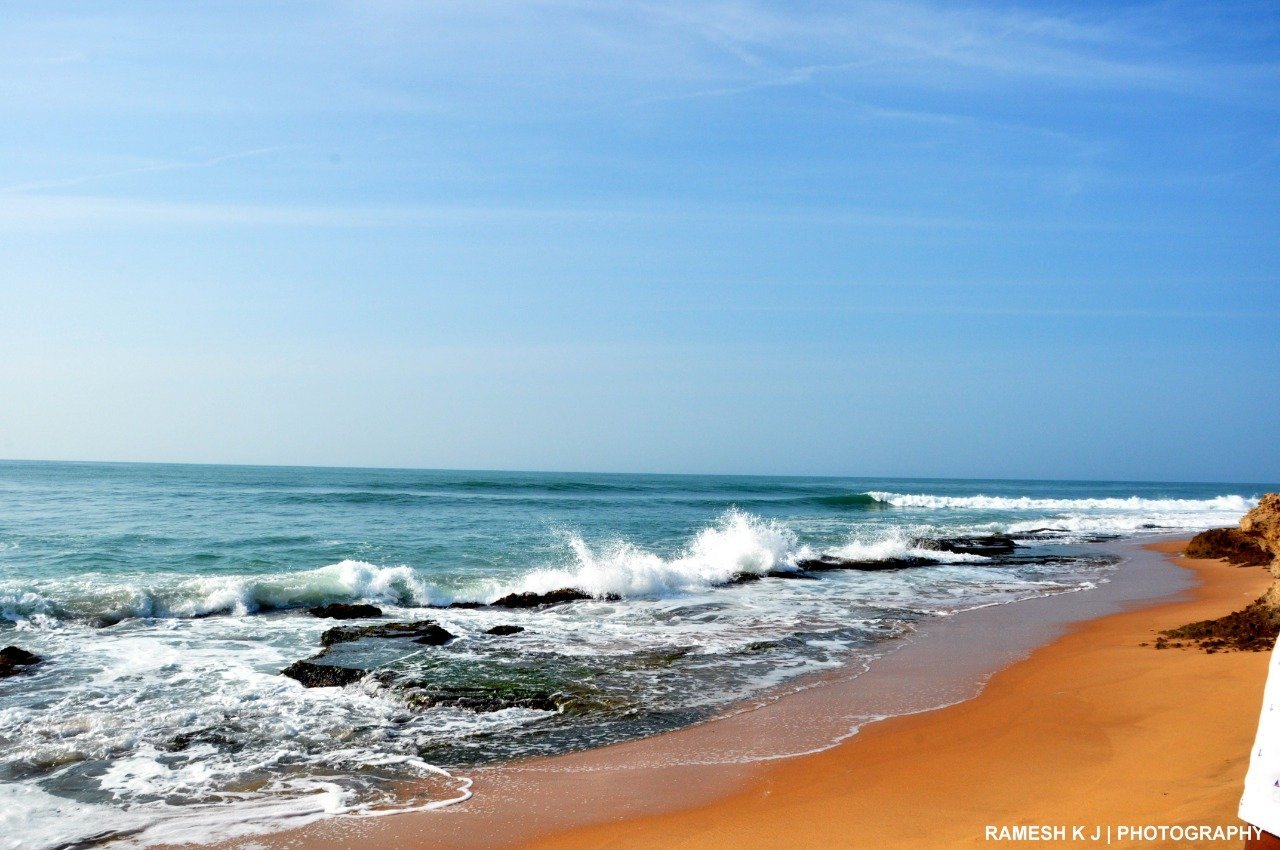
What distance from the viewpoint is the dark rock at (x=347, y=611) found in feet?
42.1

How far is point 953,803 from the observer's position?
5.30 metres

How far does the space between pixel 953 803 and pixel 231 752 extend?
543cm

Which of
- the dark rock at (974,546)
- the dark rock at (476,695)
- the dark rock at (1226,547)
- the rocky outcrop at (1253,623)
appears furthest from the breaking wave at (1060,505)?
the dark rock at (476,695)

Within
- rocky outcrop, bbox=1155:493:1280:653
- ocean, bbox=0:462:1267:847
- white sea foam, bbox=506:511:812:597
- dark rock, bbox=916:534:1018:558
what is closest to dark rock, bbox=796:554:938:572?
ocean, bbox=0:462:1267:847

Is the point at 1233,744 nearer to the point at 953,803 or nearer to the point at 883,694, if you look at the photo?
the point at 953,803

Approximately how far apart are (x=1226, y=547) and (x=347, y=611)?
75.3ft

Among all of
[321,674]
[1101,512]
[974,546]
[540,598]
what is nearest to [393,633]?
[321,674]

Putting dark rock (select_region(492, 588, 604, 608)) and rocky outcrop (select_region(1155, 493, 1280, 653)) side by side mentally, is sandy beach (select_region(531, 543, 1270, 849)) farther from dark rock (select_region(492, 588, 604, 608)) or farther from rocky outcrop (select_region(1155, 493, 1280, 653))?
dark rock (select_region(492, 588, 604, 608))

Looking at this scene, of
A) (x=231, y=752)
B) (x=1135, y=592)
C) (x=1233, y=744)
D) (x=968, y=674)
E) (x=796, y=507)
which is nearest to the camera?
(x=1233, y=744)

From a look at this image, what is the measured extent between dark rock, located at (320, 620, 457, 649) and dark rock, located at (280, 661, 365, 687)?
135 centimetres

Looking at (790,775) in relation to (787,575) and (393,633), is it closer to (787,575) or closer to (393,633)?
(393,633)

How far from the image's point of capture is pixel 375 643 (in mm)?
10391

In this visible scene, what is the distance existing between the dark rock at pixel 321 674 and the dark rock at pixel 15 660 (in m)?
2.97

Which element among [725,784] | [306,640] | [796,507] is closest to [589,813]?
[725,784]
